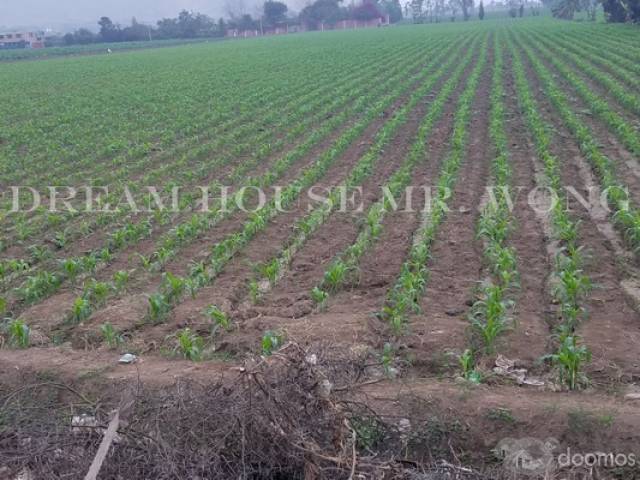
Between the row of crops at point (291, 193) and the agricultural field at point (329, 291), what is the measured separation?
51mm

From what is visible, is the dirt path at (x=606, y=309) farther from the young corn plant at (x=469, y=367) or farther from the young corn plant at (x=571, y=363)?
the young corn plant at (x=469, y=367)

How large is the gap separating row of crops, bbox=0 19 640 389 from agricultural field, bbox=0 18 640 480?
0.17 feet

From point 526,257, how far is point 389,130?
8097 millimetres

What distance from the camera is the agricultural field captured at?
399cm

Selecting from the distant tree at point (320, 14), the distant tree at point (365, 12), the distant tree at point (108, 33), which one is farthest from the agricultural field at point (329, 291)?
the distant tree at point (365, 12)

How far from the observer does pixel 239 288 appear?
7180 millimetres

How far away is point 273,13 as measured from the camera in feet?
304

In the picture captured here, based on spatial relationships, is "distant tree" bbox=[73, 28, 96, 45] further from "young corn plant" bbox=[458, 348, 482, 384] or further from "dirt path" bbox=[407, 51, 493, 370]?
"young corn plant" bbox=[458, 348, 482, 384]

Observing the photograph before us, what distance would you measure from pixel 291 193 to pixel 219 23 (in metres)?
80.9

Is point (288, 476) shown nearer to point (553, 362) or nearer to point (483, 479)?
point (483, 479)

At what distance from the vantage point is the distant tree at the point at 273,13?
92562 millimetres

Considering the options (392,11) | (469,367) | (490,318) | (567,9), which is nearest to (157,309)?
(469,367)

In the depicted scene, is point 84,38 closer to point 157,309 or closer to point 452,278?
point 157,309

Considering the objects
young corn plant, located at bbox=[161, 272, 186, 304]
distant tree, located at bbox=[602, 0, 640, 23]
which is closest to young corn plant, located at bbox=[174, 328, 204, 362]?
young corn plant, located at bbox=[161, 272, 186, 304]
